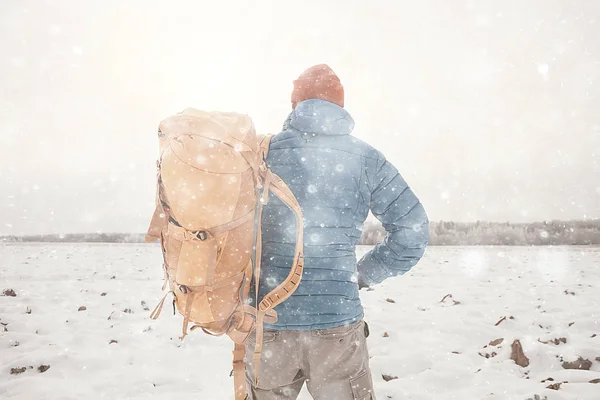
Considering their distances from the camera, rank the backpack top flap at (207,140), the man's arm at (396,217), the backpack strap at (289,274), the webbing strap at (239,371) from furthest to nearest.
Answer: the man's arm at (396,217) < the webbing strap at (239,371) < the backpack strap at (289,274) < the backpack top flap at (207,140)

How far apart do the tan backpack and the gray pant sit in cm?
14

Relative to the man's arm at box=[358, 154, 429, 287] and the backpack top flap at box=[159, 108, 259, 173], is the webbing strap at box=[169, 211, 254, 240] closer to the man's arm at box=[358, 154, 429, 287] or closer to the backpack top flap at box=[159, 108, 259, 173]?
the backpack top flap at box=[159, 108, 259, 173]

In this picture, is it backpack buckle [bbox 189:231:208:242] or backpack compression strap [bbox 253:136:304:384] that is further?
backpack compression strap [bbox 253:136:304:384]

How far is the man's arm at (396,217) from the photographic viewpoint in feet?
6.91

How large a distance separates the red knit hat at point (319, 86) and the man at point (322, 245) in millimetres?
114

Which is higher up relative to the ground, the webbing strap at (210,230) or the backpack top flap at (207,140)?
the backpack top flap at (207,140)

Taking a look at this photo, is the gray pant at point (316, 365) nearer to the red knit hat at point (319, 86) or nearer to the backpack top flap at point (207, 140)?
the backpack top flap at point (207, 140)

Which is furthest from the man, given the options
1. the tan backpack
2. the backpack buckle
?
the backpack buckle

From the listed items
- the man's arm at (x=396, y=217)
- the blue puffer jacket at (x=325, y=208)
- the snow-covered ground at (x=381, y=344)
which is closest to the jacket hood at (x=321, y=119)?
the blue puffer jacket at (x=325, y=208)

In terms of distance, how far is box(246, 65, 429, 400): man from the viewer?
1874 mm

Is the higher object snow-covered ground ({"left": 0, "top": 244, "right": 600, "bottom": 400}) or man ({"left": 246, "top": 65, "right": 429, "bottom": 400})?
man ({"left": 246, "top": 65, "right": 429, "bottom": 400})

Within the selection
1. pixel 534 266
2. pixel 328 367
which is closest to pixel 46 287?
pixel 328 367

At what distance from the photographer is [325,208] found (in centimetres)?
194

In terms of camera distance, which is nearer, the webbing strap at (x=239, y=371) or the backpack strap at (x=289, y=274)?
the backpack strap at (x=289, y=274)
